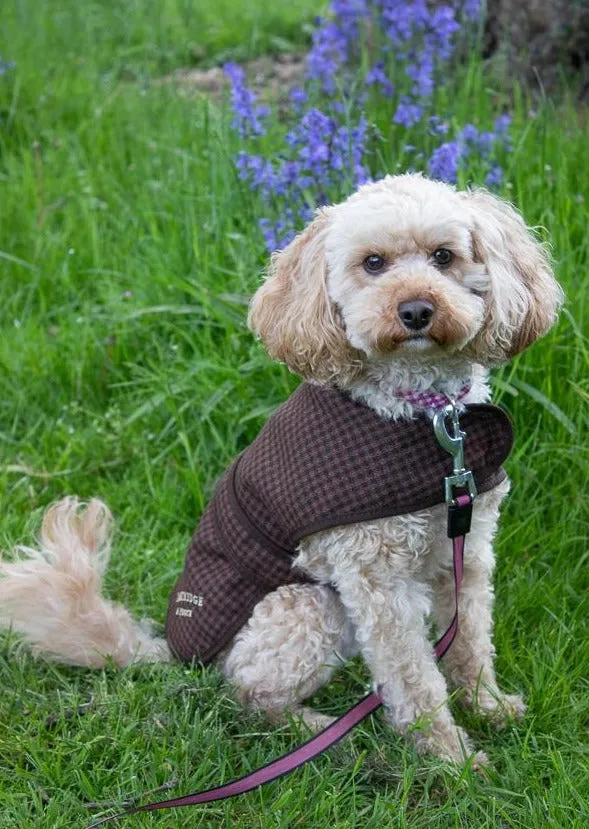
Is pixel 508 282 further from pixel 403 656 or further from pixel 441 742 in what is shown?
pixel 441 742

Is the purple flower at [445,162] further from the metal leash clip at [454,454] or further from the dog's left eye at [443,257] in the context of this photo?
the metal leash clip at [454,454]

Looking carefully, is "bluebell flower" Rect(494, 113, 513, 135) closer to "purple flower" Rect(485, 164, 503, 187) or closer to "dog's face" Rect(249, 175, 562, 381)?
"purple flower" Rect(485, 164, 503, 187)

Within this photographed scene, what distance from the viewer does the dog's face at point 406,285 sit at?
2418 mm

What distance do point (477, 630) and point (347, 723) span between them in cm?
50

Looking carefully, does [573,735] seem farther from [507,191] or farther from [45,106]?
[45,106]

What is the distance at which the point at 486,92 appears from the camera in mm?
4539

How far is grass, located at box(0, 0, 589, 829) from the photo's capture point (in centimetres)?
262

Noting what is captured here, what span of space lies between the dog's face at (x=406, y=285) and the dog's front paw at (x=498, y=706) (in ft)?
3.12

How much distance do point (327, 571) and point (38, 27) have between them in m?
4.86

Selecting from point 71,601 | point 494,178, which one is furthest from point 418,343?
point 494,178

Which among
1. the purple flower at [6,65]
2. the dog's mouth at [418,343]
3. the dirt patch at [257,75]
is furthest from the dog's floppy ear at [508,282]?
the purple flower at [6,65]

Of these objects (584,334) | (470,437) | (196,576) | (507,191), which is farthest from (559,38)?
(196,576)

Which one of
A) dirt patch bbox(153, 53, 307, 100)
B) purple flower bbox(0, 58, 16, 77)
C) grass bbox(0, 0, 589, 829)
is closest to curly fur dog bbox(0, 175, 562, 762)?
grass bbox(0, 0, 589, 829)

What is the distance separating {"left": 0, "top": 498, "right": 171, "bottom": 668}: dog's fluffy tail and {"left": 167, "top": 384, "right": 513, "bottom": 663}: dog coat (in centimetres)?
16
